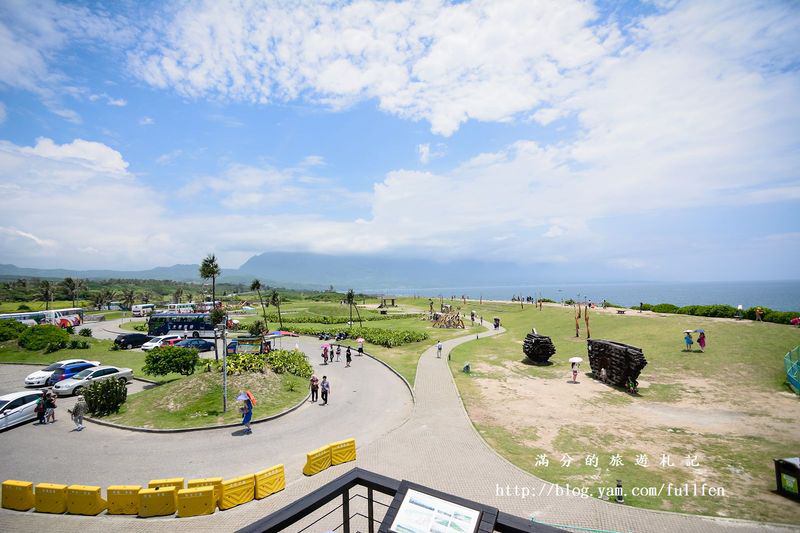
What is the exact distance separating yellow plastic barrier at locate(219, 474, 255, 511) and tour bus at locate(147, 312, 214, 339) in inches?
1723

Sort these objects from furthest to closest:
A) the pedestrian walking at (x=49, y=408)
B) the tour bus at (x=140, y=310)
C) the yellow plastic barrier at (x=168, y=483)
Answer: the tour bus at (x=140, y=310)
the pedestrian walking at (x=49, y=408)
the yellow plastic barrier at (x=168, y=483)

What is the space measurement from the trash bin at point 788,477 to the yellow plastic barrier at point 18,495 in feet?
91.4

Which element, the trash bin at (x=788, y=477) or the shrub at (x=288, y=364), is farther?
the shrub at (x=288, y=364)

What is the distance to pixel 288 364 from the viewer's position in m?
30.6

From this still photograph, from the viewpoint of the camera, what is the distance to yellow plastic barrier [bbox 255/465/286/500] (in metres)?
13.6

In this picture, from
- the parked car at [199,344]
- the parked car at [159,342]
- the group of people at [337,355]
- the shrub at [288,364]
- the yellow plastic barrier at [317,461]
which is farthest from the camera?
the parked car at [199,344]

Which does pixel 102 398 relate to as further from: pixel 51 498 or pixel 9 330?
pixel 9 330

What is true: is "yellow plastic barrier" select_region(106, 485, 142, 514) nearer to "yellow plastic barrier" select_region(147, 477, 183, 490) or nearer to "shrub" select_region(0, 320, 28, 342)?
"yellow plastic barrier" select_region(147, 477, 183, 490)

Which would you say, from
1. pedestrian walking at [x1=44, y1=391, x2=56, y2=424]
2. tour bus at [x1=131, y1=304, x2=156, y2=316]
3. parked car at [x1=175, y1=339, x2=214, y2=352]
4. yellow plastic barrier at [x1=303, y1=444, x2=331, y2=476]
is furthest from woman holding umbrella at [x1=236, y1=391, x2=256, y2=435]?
tour bus at [x1=131, y1=304, x2=156, y2=316]

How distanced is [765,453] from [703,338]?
64.2 ft

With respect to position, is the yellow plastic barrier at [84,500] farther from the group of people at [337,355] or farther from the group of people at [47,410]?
the group of people at [337,355]

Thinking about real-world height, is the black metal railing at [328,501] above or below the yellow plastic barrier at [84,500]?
above

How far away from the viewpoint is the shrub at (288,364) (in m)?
29.2

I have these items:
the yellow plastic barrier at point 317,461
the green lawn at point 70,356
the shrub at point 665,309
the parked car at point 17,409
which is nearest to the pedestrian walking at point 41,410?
the parked car at point 17,409
